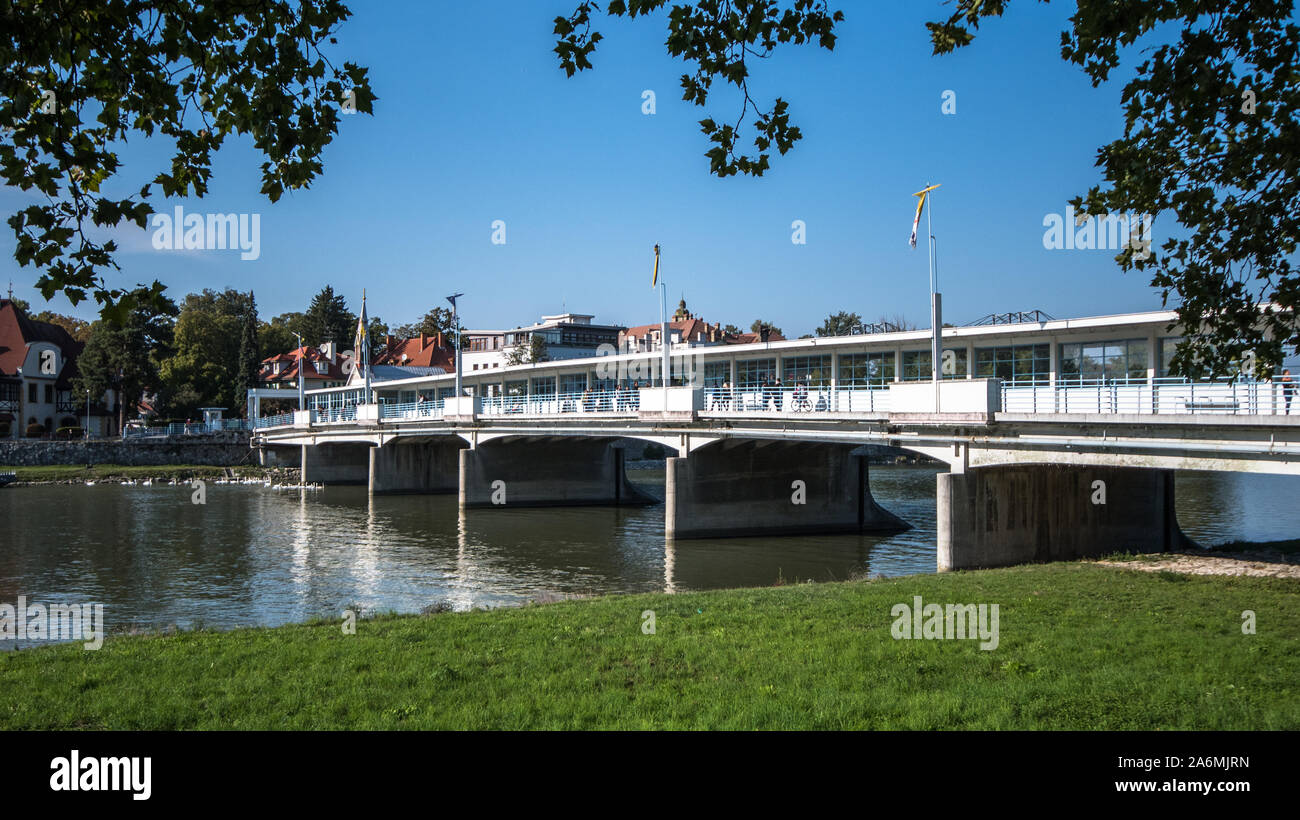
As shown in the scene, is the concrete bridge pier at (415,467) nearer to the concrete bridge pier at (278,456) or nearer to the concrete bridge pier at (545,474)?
the concrete bridge pier at (545,474)

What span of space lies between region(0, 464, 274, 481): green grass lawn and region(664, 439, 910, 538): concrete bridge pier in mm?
50754

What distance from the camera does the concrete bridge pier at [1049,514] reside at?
25.2 metres

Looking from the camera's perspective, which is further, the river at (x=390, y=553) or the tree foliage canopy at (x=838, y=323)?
the tree foliage canopy at (x=838, y=323)

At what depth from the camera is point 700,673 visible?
32.6 feet

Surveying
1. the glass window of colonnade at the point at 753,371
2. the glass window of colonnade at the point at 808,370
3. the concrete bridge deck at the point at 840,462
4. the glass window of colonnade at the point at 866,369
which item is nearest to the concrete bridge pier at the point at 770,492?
the concrete bridge deck at the point at 840,462

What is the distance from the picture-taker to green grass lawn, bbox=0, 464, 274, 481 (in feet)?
226

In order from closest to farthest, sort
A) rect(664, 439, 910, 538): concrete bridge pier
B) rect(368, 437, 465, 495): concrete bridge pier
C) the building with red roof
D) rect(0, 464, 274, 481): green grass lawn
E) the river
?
the river < rect(664, 439, 910, 538): concrete bridge pier < rect(368, 437, 465, 495): concrete bridge pier < rect(0, 464, 274, 481): green grass lawn < the building with red roof

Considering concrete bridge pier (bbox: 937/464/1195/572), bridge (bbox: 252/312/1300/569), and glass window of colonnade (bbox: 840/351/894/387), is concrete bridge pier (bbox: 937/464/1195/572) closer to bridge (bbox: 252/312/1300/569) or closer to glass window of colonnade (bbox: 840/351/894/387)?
bridge (bbox: 252/312/1300/569)

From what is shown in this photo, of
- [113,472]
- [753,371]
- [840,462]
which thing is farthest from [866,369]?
[113,472]

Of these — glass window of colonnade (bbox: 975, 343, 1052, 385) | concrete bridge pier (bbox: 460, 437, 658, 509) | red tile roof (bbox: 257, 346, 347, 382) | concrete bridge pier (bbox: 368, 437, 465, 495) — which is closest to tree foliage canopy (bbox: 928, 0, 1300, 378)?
glass window of colonnade (bbox: 975, 343, 1052, 385)

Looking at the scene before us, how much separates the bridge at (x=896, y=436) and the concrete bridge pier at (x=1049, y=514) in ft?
0.17

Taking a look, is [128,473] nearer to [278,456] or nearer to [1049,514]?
[278,456]

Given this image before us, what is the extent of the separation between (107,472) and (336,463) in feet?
53.3

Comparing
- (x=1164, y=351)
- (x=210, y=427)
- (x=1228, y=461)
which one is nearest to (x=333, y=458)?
(x=210, y=427)
